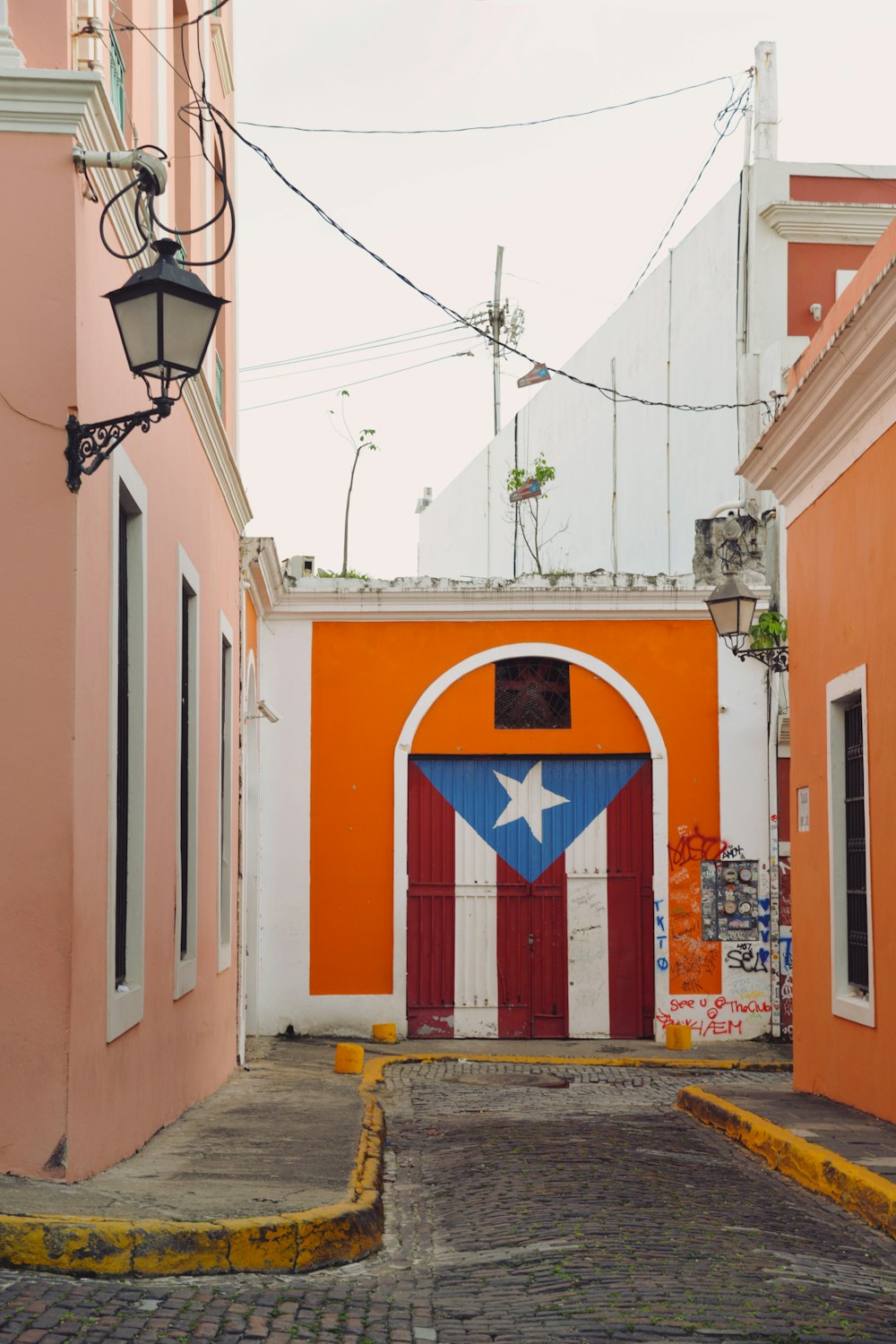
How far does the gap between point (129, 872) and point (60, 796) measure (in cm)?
170

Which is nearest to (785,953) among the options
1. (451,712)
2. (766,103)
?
(451,712)

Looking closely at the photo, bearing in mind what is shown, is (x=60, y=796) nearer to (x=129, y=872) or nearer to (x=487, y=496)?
(x=129, y=872)

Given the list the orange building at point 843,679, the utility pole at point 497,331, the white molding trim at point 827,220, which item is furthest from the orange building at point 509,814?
the utility pole at point 497,331

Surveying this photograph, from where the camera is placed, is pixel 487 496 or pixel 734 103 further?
pixel 487 496

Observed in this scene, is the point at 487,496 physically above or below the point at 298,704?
above

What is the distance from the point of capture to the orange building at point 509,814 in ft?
50.8

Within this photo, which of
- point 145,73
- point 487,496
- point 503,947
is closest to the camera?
point 145,73

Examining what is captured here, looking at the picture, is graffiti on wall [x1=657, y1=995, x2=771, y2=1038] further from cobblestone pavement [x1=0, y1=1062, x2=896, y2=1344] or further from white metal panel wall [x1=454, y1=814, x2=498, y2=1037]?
cobblestone pavement [x1=0, y1=1062, x2=896, y2=1344]

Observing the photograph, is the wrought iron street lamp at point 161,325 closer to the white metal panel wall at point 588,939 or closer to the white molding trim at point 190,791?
the white molding trim at point 190,791

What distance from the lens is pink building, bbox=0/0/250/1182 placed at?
5809mm

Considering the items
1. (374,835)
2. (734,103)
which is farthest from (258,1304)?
(734,103)

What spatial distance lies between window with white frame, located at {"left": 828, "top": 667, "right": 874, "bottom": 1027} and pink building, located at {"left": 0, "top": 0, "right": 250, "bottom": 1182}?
404cm

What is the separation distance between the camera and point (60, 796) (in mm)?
5887

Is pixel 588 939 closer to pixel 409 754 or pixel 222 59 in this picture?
pixel 409 754
